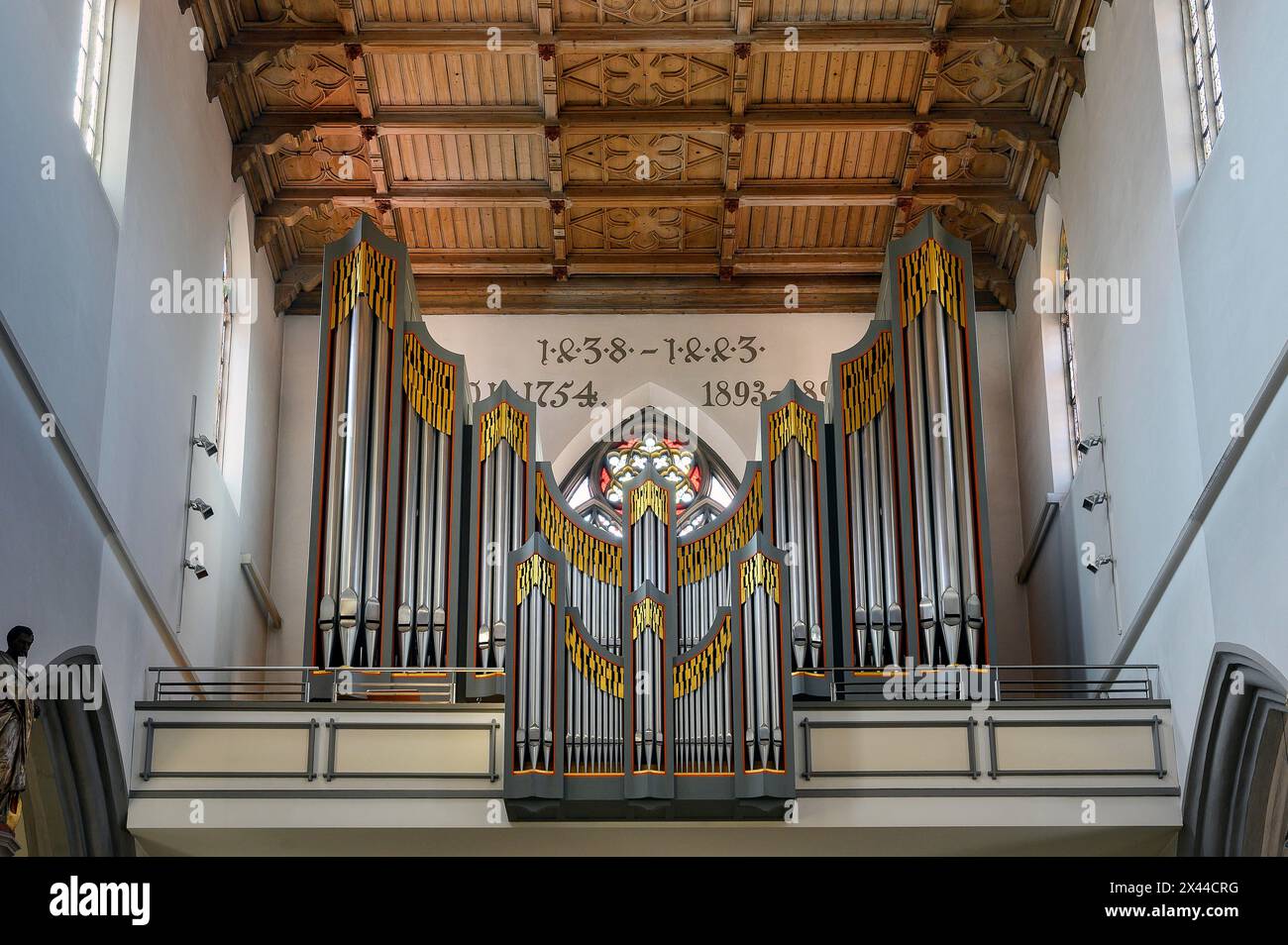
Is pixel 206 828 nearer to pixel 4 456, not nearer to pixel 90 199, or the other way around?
pixel 4 456

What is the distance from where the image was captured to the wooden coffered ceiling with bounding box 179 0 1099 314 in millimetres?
15406

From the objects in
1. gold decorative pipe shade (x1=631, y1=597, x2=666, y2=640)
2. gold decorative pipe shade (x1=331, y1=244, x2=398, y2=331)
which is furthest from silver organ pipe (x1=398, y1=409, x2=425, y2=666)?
gold decorative pipe shade (x1=631, y1=597, x2=666, y2=640)

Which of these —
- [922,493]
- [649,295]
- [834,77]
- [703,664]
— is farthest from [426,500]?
[834,77]

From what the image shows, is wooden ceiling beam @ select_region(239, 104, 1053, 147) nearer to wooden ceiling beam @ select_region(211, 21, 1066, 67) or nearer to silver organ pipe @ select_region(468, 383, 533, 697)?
wooden ceiling beam @ select_region(211, 21, 1066, 67)

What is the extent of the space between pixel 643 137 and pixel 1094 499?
5.50 metres

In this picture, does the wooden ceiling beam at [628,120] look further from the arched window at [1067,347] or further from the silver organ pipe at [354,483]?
the silver organ pipe at [354,483]

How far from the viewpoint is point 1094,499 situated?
14.4 meters

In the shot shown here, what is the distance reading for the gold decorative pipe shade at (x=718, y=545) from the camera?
13664mm

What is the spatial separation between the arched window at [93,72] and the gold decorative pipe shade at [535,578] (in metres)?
4.05

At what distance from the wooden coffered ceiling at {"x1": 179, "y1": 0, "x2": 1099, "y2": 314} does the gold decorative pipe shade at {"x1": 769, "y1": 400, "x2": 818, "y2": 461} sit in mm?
3110

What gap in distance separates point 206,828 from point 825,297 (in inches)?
352

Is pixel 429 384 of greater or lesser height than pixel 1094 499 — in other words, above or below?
above

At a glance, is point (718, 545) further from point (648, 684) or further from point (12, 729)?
point (12, 729)

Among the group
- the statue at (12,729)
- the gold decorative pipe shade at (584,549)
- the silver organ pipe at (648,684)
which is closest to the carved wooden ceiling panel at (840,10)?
the gold decorative pipe shade at (584,549)
